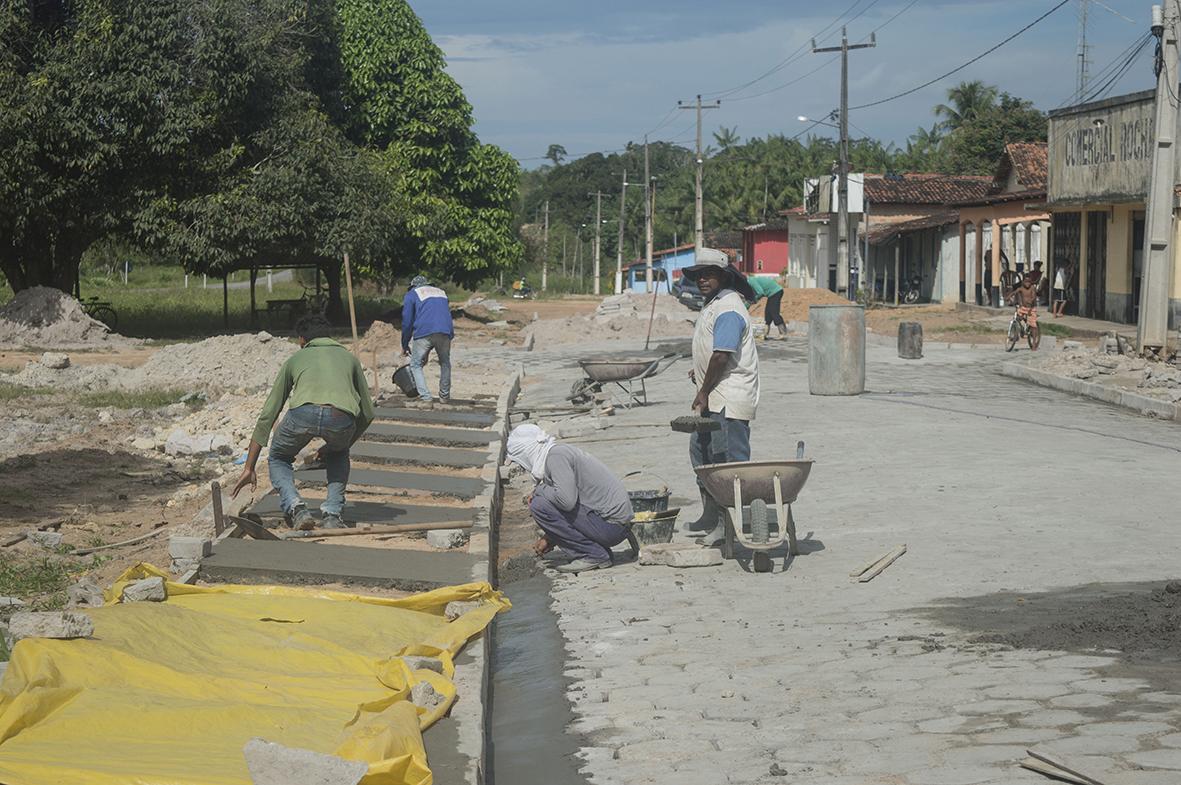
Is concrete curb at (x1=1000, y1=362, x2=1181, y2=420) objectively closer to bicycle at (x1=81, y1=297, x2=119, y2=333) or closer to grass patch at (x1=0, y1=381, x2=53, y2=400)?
grass patch at (x1=0, y1=381, x2=53, y2=400)

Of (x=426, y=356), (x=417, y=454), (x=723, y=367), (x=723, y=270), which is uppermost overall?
(x=723, y=270)

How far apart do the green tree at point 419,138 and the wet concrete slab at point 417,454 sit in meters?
24.1

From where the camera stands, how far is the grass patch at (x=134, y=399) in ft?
63.7

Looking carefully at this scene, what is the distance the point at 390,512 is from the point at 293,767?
6.65 meters

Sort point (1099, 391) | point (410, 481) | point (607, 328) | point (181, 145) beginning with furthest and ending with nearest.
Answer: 1. point (607, 328)
2. point (181, 145)
3. point (1099, 391)
4. point (410, 481)

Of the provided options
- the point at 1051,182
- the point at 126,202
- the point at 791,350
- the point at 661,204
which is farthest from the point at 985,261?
the point at 661,204

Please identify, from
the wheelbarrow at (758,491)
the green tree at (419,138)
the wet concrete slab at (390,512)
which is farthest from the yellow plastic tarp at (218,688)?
the green tree at (419,138)

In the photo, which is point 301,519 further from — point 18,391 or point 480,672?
point 18,391

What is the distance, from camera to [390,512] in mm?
10828

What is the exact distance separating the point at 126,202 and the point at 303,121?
4762 mm

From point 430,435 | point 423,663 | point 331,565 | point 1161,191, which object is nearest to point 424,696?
point 423,663

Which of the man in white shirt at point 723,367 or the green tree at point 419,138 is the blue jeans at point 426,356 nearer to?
the man in white shirt at point 723,367

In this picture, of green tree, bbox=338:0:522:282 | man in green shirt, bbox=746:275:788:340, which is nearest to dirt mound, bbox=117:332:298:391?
man in green shirt, bbox=746:275:788:340

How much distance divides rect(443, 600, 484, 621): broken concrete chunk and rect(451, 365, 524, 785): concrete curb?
0.55 ft
